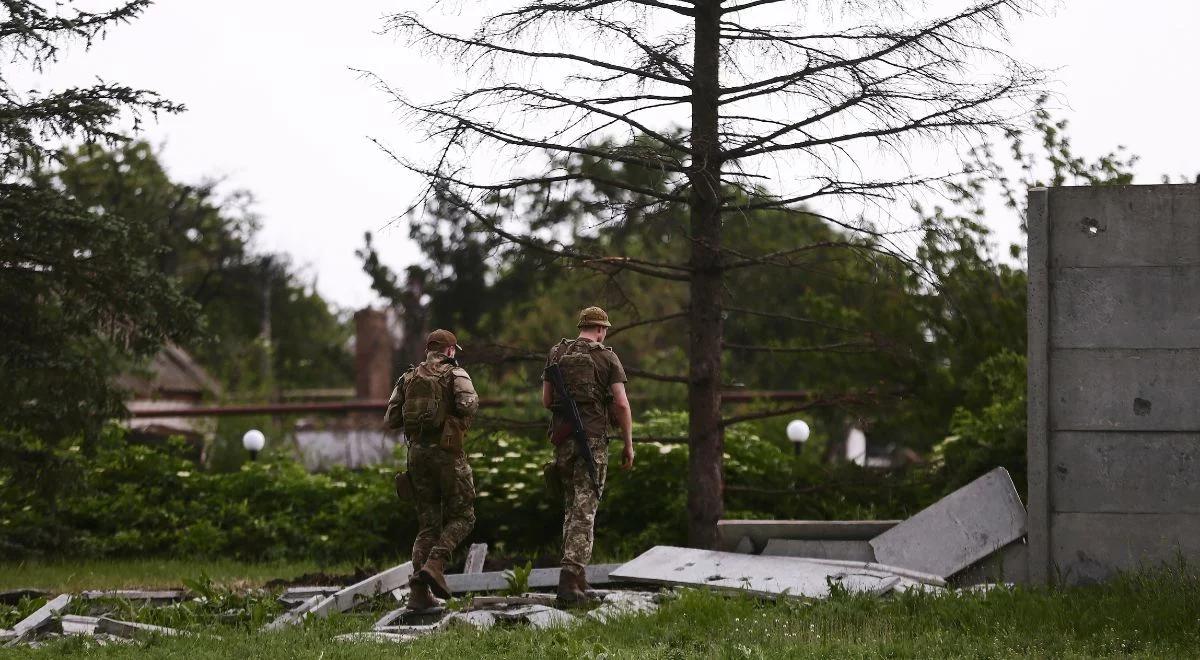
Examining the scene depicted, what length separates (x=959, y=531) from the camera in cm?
981

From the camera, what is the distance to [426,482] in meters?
9.45

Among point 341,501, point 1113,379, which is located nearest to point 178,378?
point 341,501

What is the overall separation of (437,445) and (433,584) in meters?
0.95

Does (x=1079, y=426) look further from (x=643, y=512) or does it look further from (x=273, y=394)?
(x=273, y=394)

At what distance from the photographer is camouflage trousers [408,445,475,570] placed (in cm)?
935

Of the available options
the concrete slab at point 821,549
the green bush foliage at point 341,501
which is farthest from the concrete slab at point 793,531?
the green bush foliage at point 341,501

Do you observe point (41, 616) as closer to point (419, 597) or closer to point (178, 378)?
point (419, 597)

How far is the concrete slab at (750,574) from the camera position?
8.73 m

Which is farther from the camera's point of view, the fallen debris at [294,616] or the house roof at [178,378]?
the house roof at [178,378]

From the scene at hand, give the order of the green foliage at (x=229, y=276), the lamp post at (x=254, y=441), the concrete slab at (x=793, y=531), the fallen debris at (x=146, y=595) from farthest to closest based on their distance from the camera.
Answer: the green foliage at (x=229, y=276) → the lamp post at (x=254, y=441) → the concrete slab at (x=793, y=531) → the fallen debris at (x=146, y=595)

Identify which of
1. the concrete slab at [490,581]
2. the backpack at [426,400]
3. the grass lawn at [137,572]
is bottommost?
the grass lawn at [137,572]

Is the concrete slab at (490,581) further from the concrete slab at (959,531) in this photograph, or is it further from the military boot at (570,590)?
the concrete slab at (959,531)

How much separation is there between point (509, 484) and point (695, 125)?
14.1 feet

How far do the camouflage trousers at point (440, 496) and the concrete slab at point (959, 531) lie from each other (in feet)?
10.1
